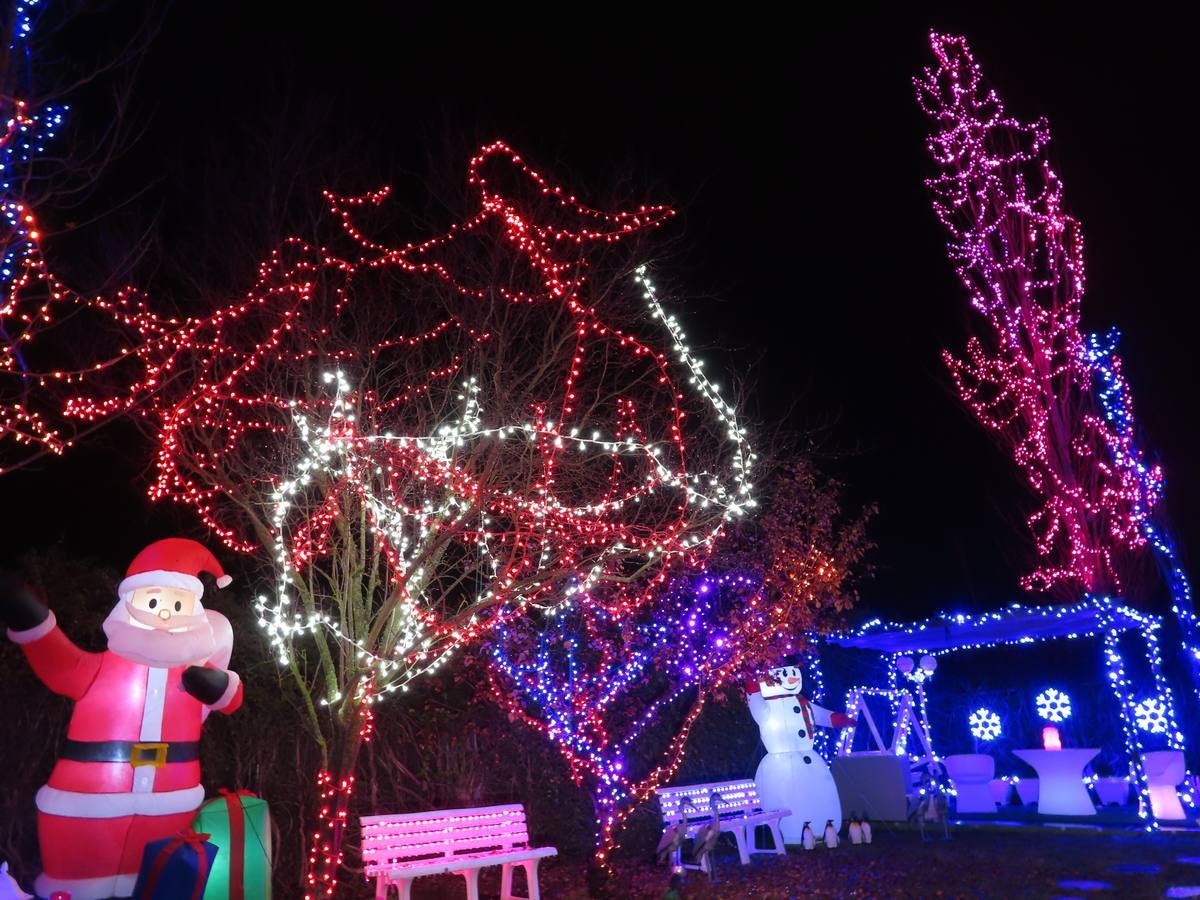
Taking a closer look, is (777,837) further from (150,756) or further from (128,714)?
(128,714)

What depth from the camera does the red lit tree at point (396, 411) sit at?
691cm

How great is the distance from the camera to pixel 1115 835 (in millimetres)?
9102

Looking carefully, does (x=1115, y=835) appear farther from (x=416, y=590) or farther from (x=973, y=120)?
(x=973, y=120)

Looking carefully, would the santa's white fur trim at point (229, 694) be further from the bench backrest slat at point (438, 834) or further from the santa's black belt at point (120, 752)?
the bench backrest slat at point (438, 834)

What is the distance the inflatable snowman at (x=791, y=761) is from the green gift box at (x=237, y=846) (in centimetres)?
538

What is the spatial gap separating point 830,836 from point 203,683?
6.57 metres

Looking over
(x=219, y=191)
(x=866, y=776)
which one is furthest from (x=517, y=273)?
(x=866, y=776)

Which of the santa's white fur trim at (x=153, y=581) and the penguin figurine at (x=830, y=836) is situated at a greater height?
the santa's white fur trim at (x=153, y=581)

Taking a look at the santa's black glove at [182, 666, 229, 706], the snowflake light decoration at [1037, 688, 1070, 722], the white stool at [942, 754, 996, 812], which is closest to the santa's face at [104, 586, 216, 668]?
the santa's black glove at [182, 666, 229, 706]

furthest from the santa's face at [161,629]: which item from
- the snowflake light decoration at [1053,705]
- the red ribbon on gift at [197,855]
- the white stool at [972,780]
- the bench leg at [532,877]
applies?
the snowflake light decoration at [1053,705]

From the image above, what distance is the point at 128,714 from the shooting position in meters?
4.88

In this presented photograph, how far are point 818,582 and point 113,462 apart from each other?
766cm

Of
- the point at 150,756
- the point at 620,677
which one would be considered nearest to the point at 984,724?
the point at 620,677

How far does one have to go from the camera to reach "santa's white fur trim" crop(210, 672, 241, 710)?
5.22m
